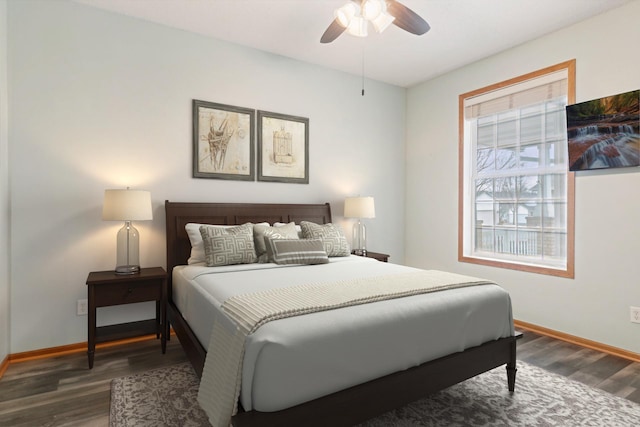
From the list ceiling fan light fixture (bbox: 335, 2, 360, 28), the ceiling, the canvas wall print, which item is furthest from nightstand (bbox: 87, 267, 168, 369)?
the canvas wall print

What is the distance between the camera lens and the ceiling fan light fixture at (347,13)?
7.93 ft

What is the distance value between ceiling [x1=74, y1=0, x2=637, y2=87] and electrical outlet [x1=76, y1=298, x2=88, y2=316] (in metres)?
2.47

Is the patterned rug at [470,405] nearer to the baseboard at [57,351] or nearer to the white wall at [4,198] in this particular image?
the baseboard at [57,351]

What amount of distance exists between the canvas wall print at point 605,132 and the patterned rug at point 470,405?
5.99 feet

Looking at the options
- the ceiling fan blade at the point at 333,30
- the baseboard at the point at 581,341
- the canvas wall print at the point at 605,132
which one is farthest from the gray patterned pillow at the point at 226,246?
the canvas wall print at the point at 605,132

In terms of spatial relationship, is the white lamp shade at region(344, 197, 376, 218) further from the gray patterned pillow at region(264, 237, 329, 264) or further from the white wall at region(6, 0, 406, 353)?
the gray patterned pillow at region(264, 237, 329, 264)

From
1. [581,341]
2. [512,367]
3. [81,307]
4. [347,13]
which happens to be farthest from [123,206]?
[581,341]

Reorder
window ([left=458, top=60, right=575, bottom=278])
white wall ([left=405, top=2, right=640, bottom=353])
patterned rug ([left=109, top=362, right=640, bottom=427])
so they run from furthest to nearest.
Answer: window ([left=458, top=60, right=575, bottom=278])
white wall ([left=405, top=2, right=640, bottom=353])
patterned rug ([left=109, top=362, right=640, bottom=427])

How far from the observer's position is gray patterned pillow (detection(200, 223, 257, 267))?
2.87m

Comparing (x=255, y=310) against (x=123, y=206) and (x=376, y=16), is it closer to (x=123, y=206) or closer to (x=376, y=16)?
(x=123, y=206)

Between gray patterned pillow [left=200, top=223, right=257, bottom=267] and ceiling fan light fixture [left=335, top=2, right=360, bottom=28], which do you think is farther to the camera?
gray patterned pillow [left=200, top=223, right=257, bottom=267]

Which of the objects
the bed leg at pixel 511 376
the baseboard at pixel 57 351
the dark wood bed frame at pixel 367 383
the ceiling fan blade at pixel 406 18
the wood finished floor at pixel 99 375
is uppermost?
the ceiling fan blade at pixel 406 18

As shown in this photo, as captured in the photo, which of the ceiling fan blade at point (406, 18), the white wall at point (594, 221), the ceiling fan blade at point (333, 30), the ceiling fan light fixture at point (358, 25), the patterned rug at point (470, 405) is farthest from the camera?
the white wall at point (594, 221)

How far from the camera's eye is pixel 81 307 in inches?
116
